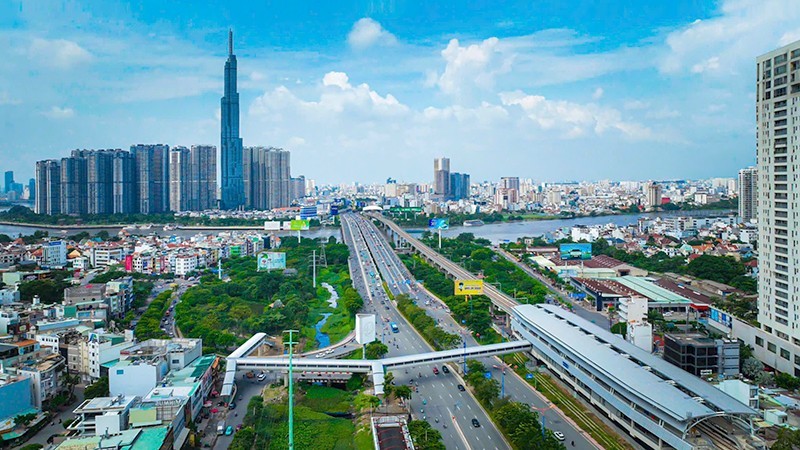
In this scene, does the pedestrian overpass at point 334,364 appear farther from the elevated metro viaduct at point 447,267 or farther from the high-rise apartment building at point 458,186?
the high-rise apartment building at point 458,186

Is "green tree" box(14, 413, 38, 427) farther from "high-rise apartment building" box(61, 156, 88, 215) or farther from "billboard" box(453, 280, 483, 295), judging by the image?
"high-rise apartment building" box(61, 156, 88, 215)

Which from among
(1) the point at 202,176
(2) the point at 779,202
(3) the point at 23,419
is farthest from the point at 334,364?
(1) the point at 202,176

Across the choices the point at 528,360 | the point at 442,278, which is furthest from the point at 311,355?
the point at 442,278

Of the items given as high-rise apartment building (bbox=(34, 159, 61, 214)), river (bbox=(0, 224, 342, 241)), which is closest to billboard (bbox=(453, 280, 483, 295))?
river (bbox=(0, 224, 342, 241))

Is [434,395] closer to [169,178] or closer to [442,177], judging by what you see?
[169,178]

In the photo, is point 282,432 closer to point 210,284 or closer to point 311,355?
point 311,355

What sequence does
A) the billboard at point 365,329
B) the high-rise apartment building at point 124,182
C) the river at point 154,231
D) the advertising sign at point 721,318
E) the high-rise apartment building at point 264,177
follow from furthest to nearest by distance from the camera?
the high-rise apartment building at point 264,177 < the high-rise apartment building at point 124,182 < the river at point 154,231 < the advertising sign at point 721,318 < the billboard at point 365,329

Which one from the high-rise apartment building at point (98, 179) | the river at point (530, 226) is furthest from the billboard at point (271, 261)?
the high-rise apartment building at point (98, 179)
